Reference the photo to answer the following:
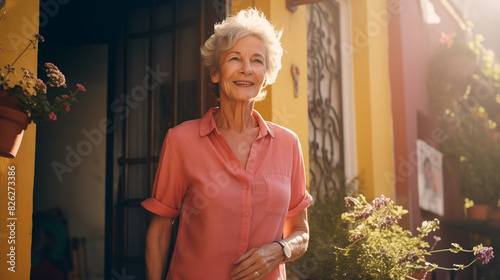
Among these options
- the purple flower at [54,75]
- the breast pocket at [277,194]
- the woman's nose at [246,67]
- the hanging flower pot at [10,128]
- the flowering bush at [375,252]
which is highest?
the woman's nose at [246,67]

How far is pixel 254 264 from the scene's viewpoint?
6.86 ft

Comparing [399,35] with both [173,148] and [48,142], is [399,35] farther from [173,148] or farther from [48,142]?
[173,148]

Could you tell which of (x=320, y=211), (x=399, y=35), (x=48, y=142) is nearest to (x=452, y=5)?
(x=399, y=35)

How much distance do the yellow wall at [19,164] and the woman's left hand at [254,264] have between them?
0.86m

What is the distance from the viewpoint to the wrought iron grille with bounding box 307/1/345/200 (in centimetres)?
477

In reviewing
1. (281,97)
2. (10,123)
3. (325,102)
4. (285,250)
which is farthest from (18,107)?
(325,102)

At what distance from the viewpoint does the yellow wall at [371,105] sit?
211 inches

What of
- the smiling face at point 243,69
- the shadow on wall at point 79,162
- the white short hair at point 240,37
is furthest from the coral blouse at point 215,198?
the shadow on wall at point 79,162

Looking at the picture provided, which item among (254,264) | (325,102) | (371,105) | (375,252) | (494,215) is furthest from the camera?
(494,215)

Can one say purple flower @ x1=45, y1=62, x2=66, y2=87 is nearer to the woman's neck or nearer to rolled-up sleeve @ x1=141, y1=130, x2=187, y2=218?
rolled-up sleeve @ x1=141, y1=130, x2=187, y2=218

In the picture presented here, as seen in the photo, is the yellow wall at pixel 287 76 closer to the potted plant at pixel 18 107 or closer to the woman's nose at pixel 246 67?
the woman's nose at pixel 246 67

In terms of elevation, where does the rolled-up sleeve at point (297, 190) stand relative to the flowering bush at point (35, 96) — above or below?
below

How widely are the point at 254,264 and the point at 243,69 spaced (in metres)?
0.79

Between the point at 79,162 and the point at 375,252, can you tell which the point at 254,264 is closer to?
the point at 375,252
